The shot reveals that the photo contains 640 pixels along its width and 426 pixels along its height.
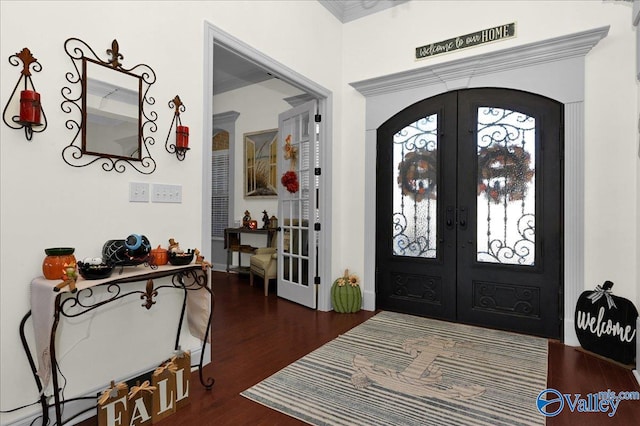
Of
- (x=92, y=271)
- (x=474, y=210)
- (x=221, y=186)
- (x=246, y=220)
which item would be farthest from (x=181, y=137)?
(x=221, y=186)

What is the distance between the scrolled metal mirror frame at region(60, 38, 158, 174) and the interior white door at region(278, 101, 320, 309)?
6.67 ft

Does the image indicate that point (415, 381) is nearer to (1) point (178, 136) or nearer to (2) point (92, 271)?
(2) point (92, 271)

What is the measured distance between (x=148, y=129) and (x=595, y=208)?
3426 mm

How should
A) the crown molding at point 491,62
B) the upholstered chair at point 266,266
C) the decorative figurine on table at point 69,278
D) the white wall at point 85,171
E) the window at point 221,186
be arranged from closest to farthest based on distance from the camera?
the decorative figurine on table at point 69,278 < the white wall at point 85,171 < the crown molding at point 491,62 < the upholstered chair at point 266,266 < the window at point 221,186

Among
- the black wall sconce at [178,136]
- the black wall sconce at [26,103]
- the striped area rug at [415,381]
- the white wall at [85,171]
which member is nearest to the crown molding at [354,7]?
the white wall at [85,171]

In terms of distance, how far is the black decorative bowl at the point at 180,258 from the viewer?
2.08 metres

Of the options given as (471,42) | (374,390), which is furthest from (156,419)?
(471,42)

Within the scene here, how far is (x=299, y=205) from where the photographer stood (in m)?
4.21

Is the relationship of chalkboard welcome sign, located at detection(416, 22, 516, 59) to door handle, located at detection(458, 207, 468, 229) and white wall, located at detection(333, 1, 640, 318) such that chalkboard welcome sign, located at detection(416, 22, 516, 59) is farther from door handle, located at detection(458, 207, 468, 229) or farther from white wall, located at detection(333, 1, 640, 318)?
door handle, located at detection(458, 207, 468, 229)

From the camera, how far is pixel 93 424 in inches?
73.6

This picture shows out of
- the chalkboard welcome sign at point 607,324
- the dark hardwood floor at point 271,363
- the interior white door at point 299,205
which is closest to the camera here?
the dark hardwood floor at point 271,363

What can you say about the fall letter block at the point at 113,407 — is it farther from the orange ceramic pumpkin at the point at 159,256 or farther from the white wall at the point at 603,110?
the white wall at the point at 603,110

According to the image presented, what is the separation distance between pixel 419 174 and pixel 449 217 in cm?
54

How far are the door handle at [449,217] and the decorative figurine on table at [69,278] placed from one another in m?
3.05
